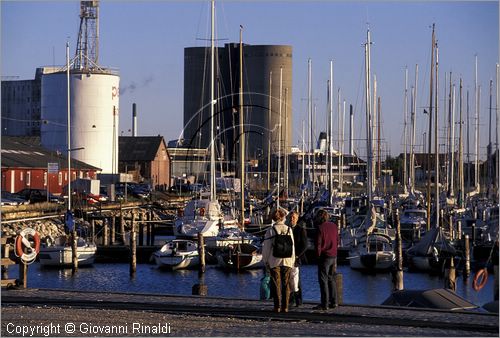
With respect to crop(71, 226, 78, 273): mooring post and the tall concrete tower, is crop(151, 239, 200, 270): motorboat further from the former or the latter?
the tall concrete tower

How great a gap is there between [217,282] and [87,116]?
5012 cm

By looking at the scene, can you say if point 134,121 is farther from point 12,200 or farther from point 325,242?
point 325,242

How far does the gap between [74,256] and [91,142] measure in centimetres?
4548

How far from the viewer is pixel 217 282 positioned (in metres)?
41.3

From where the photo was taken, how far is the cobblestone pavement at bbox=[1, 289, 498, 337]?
15.9 meters

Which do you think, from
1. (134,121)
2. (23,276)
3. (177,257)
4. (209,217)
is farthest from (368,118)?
(134,121)

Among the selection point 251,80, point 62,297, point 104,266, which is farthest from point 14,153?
point 251,80

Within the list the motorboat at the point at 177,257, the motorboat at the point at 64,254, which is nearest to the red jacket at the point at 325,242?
the motorboat at the point at 177,257

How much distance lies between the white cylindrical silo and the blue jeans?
2726 inches

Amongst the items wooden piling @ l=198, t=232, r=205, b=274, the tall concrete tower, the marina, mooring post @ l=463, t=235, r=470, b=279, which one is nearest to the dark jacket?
the marina

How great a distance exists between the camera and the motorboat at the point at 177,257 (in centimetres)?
4512

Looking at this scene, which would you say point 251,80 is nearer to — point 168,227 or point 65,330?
point 168,227

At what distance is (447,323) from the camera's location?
55.6 feet

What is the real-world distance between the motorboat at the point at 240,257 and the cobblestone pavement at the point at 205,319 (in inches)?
934
